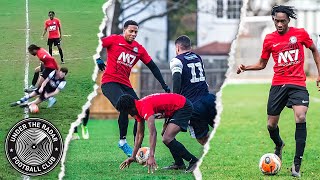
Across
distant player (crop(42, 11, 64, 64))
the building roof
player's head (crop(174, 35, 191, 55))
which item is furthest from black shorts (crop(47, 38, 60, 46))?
the building roof

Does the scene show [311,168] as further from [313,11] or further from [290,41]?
[313,11]

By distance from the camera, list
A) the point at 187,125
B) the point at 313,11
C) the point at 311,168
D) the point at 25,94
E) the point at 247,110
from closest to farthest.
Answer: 1. the point at 25,94
2. the point at 187,125
3. the point at 311,168
4. the point at 247,110
5. the point at 313,11

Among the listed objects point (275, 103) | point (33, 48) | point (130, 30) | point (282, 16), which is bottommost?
point (275, 103)

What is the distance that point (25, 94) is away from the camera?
820 centimetres

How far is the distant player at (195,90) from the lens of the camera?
Result: 347 inches

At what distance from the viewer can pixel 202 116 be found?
9.25m

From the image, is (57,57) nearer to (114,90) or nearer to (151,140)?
(114,90)

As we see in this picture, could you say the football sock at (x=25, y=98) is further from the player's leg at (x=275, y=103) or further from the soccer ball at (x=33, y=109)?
the player's leg at (x=275, y=103)

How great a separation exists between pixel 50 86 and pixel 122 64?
2.82 feet

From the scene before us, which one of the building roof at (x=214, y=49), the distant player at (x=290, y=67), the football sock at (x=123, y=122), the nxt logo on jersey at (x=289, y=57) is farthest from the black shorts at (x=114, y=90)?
the building roof at (x=214, y=49)

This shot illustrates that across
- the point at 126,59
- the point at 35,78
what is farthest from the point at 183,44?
the point at 35,78

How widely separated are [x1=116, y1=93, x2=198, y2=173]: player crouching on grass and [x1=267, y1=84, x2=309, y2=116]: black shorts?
0.91 metres

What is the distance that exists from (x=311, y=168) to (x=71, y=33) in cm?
297

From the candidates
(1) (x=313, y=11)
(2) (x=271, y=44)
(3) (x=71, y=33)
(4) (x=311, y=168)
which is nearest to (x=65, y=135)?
(3) (x=71, y=33)
